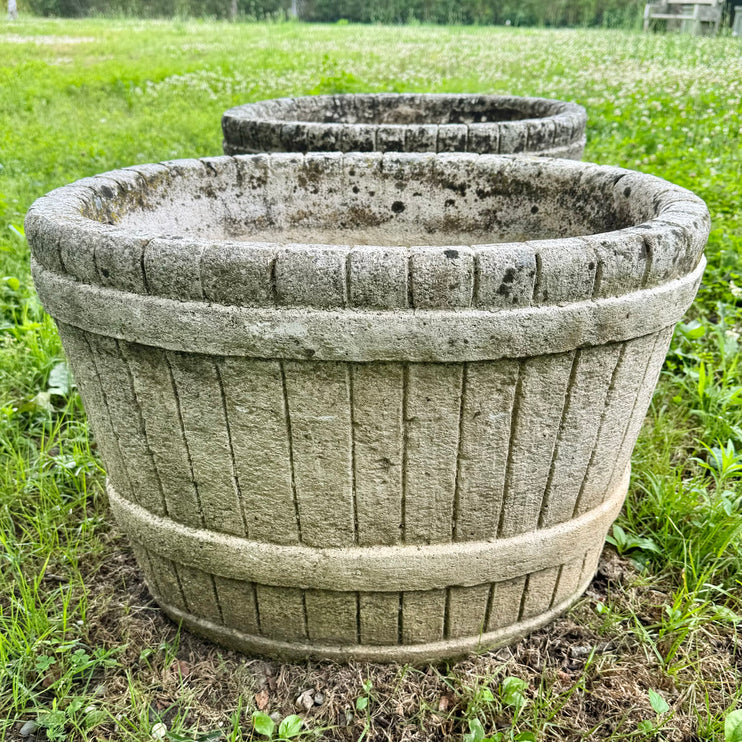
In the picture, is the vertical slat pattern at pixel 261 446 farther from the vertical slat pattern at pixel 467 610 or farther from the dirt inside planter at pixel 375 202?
the dirt inside planter at pixel 375 202

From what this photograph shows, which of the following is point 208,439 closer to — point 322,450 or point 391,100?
point 322,450

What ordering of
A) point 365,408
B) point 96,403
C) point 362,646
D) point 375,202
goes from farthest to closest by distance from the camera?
point 375,202 < point 362,646 < point 96,403 < point 365,408

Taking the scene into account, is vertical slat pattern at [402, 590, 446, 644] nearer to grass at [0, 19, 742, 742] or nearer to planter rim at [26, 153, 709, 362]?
grass at [0, 19, 742, 742]

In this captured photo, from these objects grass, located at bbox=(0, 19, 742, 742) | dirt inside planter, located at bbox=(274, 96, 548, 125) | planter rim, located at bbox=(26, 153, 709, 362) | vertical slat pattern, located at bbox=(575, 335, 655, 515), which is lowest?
grass, located at bbox=(0, 19, 742, 742)

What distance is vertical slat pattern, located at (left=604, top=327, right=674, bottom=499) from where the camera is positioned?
173cm

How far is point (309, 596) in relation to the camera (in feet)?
5.92

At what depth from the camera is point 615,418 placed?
1722 millimetres

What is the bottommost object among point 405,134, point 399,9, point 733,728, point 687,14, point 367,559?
point 733,728

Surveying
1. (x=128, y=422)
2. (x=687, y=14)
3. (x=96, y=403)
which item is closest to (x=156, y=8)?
(x=687, y=14)

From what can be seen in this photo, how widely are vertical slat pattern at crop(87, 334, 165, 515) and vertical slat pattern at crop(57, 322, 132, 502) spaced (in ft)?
0.08

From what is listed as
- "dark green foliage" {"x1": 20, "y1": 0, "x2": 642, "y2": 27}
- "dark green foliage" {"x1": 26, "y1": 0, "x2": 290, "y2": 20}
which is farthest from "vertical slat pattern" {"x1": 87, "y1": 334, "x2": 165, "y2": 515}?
"dark green foliage" {"x1": 20, "y1": 0, "x2": 642, "y2": 27}

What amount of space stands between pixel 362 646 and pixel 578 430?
2.77 feet

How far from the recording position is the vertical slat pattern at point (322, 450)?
4.98 feet

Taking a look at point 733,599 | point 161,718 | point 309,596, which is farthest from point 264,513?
point 733,599
